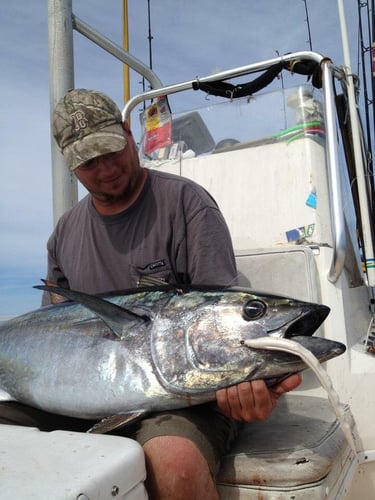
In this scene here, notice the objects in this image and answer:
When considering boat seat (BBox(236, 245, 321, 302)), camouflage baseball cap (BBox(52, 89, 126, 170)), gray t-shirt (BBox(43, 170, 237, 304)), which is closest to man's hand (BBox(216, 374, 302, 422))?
gray t-shirt (BBox(43, 170, 237, 304))

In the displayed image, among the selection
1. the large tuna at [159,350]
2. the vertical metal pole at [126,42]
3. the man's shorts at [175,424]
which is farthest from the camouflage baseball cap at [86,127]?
the vertical metal pole at [126,42]

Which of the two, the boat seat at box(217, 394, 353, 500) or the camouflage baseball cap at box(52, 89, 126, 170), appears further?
the camouflage baseball cap at box(52, 89, 126, 170)

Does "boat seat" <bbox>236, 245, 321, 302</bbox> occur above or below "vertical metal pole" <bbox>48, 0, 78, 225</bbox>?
below

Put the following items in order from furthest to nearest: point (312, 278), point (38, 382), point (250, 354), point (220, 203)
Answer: point (220, 203)
point (312, 278)
point (38, 382)
point (250, 354)

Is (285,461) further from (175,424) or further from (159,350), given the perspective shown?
(159,350)

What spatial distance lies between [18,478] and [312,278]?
1682 mm

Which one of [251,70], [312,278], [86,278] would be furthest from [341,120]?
[86,278]

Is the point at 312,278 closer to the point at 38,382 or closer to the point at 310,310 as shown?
the point at 310,310

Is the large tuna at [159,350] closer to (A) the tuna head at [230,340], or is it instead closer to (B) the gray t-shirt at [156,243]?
(A) the tuna head at [230,340]

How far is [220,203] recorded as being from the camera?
3.03 metres

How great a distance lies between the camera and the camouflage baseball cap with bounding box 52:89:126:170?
1.90 m

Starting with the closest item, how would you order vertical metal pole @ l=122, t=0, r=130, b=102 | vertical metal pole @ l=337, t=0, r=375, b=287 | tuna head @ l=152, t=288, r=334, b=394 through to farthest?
1. tuna head @ l=152, t=288, r=334, b=394
2. vertical metal pole @ l=337, t=0, r=375, b=287
3. vertical metal pole @ l=122, t=0, r=130, b=102

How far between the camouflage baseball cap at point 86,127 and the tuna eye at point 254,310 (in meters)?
0.92

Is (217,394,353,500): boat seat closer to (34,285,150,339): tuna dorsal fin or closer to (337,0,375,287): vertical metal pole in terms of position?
(34,285,150,339): tuna dorsal fin
